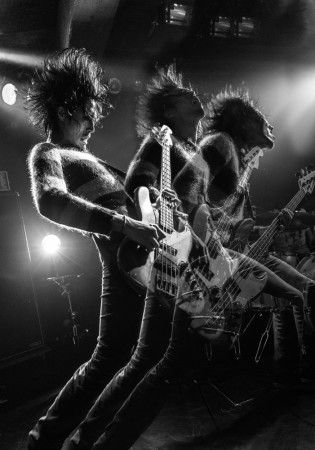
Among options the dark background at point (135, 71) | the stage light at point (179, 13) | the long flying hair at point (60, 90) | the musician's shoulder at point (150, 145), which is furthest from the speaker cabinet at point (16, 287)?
the stage light at point (179, 13)

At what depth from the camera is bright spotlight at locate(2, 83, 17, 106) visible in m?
4.21

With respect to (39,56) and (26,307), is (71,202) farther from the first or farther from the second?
(39,56)

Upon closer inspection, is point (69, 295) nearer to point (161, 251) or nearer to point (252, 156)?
point (252, 156)

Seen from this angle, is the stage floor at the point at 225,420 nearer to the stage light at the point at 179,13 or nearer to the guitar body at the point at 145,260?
the guitar body at the point at 145,260

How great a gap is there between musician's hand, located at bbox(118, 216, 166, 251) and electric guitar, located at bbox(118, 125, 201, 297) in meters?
0.09

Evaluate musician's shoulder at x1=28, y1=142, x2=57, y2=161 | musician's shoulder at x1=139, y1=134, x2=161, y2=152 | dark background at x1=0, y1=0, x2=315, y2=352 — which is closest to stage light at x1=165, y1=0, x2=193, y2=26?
dark background at x1=0, y1=0, x2=315, y2=352

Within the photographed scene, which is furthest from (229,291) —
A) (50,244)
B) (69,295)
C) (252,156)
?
(50,244)

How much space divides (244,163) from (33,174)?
1.60 m

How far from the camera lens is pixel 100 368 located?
5.85 feet

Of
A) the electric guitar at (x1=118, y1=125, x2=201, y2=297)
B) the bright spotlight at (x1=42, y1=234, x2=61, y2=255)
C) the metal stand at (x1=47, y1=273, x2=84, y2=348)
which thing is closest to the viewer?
the electric guitar at (x1=118, y1=125, x2=201, y2=297)

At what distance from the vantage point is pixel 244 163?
2.81m

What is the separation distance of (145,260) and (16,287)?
250 cm

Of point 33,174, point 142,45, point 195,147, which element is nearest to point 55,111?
point 33,174

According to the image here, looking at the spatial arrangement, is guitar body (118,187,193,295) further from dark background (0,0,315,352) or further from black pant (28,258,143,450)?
dark background (0,0,315,352)
